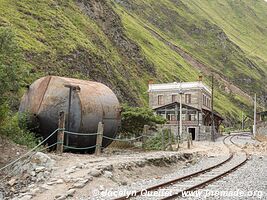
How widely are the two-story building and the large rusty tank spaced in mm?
39449

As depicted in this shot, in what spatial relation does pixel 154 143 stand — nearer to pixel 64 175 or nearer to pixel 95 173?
pixel 95 173

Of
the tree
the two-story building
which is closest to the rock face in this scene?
the two-story building

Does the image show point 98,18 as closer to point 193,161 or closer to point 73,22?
point 73,22

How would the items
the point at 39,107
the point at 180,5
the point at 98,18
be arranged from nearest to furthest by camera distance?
the point at 39,107 → the point at 98,18 → the point at 180,5

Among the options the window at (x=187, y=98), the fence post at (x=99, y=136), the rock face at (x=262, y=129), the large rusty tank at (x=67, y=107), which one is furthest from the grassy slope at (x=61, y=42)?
the rock face at (x=262, y=129)

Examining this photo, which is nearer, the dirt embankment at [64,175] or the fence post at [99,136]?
the dirt embankment at [64,175]

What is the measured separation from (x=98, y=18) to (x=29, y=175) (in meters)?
61.1

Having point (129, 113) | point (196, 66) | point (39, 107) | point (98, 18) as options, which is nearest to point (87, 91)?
point (39, 107)

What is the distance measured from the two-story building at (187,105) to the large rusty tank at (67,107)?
129 feet

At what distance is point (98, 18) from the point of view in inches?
2844

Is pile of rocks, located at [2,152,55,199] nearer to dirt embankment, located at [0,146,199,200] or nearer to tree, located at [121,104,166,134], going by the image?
dirt embankment, located at [0,146,199,200]

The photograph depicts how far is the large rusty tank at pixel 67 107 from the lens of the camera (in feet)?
58.0

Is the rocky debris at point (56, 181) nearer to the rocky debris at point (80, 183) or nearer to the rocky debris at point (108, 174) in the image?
the rocky debris at point (80, 183)

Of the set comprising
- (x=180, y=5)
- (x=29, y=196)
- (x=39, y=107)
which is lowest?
(x=29, y=196)
